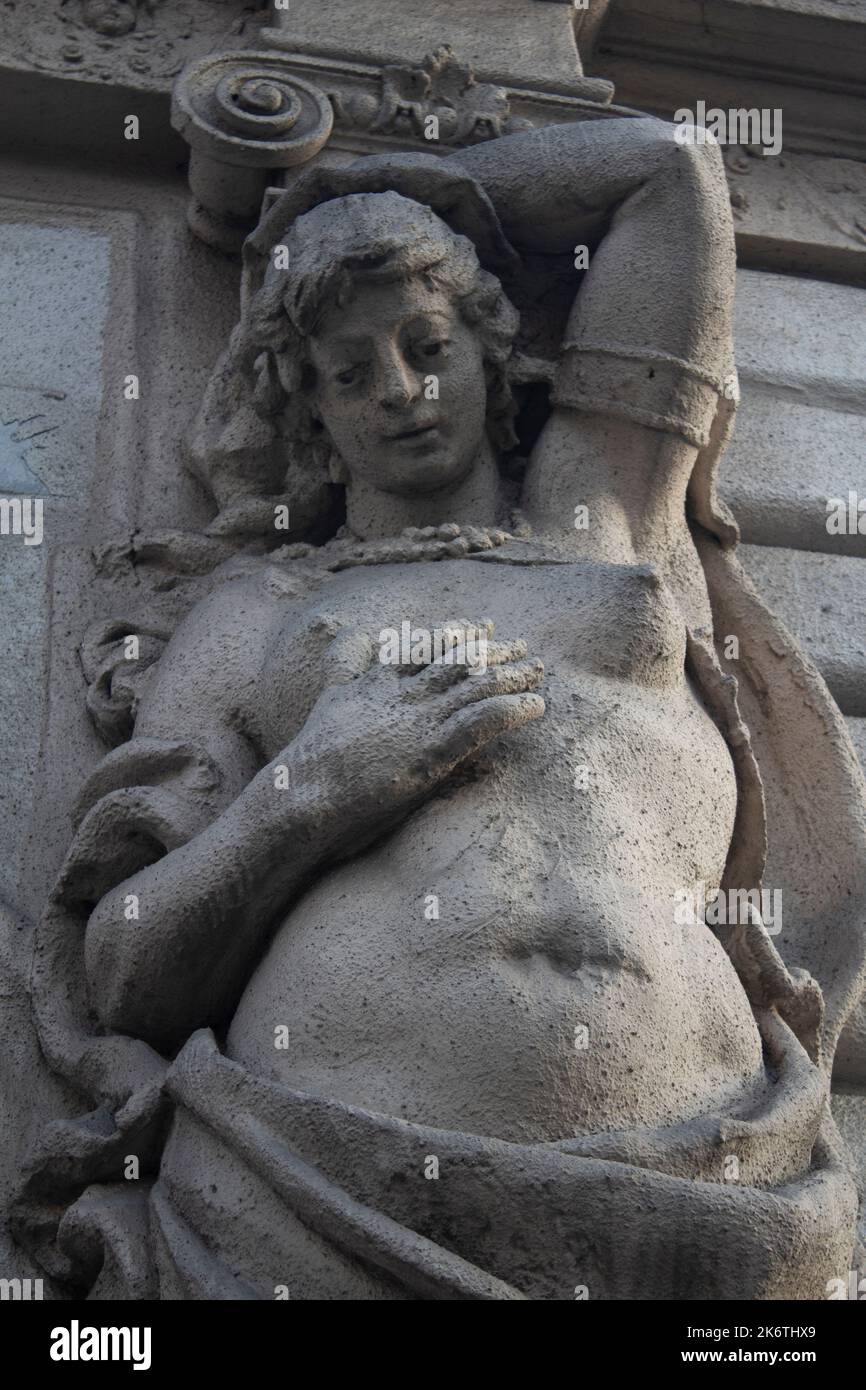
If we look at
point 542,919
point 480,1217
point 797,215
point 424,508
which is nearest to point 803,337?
point 797,215

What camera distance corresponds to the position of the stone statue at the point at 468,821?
2900mm

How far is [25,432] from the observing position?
4504mm

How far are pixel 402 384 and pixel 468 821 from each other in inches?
39.3

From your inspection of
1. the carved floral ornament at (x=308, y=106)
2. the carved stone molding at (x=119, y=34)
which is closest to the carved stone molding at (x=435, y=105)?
the carved floral ornament at (x=308, y=106)

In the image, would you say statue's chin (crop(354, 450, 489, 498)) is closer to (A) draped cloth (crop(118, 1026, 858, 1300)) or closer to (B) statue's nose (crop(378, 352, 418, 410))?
(B) statue's nose (crop(378, 352, 418, 410))

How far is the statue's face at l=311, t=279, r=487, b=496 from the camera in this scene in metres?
3.90

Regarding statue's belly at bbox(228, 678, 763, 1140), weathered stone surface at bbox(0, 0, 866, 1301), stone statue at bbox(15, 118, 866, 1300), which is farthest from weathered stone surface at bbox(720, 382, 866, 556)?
statue's belly at bbox(228, 678, 763, 1140)

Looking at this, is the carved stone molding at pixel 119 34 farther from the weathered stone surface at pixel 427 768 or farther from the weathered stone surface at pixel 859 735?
the weathered stone surface at pixel 859 735

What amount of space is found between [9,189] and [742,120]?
2.04m

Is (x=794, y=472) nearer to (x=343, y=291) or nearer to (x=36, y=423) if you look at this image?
(x=343, y=291)

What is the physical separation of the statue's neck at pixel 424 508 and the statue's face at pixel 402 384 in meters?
0.03

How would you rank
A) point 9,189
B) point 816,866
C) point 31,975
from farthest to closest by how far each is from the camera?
point 9,189
point 816,866
point 31,975
